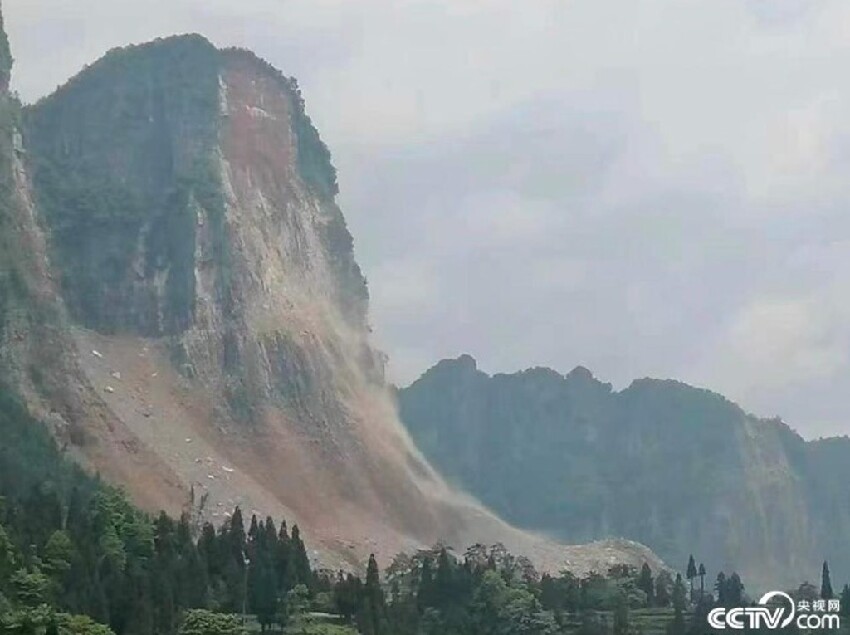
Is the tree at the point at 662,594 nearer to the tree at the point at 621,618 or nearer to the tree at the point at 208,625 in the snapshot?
the tree at the point at 621,618

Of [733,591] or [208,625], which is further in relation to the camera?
[733,591]

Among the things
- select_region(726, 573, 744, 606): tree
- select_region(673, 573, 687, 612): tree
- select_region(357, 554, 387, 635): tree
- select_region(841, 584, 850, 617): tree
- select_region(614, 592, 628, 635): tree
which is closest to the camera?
select_region(357, 554, 387, 635): tree

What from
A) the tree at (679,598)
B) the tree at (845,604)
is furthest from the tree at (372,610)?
the tree at (845,604)

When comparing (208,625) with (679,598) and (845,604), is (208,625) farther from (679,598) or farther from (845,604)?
(845,604)

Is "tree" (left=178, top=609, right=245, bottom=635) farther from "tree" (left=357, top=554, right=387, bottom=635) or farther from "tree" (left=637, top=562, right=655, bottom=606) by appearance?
"tree" (left=637, top=562, right=655, bottom=606)

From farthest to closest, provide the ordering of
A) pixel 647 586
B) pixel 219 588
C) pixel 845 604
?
pixel 647 586 < pixel 845 604 < pixel 219 588

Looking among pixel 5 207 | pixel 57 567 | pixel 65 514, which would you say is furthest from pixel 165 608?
pixel 5 207

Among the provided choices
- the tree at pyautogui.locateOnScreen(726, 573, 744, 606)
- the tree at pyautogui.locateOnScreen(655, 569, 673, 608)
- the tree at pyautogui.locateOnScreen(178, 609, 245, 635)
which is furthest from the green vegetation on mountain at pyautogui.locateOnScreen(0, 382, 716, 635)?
the tree at pyautogui.locateOnScreen(726, 573, 744, 606)

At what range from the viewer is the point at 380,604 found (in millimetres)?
107188

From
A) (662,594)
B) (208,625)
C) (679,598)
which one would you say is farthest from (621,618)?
(208,625)

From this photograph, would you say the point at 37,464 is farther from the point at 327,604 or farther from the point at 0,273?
the point at 327,604

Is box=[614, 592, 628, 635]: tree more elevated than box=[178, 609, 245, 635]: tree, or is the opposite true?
box=[614, 592, 628, 635]: tree

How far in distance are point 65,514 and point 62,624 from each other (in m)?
40.0

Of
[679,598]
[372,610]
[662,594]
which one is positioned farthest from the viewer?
[662,594]
